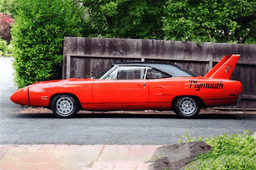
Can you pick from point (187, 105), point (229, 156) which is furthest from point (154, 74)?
point (229, 156)

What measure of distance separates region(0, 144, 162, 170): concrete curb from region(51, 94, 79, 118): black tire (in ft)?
10.7

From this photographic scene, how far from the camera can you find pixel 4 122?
905 cm

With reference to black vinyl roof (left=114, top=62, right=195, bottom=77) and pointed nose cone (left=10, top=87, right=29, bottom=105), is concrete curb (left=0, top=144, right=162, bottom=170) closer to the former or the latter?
pointed nose cone (left=10, top=87, right=29, bottom=105)

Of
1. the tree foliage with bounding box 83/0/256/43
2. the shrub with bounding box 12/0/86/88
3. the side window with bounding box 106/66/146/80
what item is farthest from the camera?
the tree foliage with bounding box 83/0/256/43

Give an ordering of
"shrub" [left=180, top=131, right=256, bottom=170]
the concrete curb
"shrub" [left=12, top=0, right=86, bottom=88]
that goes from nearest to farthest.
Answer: "shrub" [left=180, top=131, right=256, bottom=170]
the concrete curb
"shrub" [left=12, top=0, right=86, bottom=88]

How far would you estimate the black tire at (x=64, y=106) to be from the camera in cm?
955

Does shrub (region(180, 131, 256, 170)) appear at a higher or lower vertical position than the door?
lower

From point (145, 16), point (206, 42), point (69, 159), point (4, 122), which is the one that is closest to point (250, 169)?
point (69, 159)

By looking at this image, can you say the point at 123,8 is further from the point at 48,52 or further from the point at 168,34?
the point at 48,52

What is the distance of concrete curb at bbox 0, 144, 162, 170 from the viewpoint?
518cm

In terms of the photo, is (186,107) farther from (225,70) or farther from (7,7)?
(7,7)

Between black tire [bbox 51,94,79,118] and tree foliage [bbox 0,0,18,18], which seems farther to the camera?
tree foliage [bbox 0,0,18,18]

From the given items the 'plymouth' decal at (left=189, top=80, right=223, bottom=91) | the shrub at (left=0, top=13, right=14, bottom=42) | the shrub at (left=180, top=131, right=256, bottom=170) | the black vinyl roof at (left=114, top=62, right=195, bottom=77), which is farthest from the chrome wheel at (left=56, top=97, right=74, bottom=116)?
the shrub at (left=0, top=13, right=14, bottom=42)

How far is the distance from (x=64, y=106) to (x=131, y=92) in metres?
1.68
